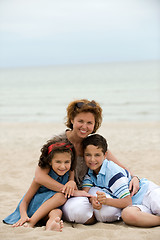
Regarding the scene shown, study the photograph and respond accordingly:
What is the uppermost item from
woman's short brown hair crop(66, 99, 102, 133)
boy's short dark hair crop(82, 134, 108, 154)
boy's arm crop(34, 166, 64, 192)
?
woman's short brown hair crop(66, 99, 102, 133)

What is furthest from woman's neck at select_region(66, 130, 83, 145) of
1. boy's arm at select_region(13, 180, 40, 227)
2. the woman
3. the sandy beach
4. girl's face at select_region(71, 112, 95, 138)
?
the sandy beach

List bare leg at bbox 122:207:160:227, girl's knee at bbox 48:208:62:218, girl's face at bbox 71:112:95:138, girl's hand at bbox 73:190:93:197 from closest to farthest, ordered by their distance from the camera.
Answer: bare leg at bbox 122:207:160:227 < girl's knee at bbox 48:208:62:218 < girl's hand at bbox 73:190:93:197 < girl's face at bbox 71:112:95:138

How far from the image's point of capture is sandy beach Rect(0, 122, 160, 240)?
2.84 meters

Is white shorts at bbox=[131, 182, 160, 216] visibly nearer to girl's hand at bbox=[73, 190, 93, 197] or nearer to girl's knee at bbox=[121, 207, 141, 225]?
girl's knee at bbox=[121, 207, 141, 225]

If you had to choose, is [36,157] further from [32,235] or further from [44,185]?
[32,235]

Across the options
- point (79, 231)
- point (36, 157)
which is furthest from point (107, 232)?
point (36, 157)

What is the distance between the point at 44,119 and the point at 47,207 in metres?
11.5

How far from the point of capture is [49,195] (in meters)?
3.35

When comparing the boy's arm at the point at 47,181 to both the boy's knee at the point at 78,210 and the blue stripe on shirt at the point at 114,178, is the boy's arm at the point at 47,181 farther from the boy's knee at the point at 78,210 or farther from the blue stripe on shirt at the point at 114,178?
the blue stripe on shirt at the point at 114,178

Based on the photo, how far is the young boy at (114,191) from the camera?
10.2 ft

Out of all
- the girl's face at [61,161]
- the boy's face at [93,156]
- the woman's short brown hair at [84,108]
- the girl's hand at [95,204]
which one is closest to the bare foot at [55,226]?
the girl's hand at [95,204]

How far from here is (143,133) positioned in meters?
9.67

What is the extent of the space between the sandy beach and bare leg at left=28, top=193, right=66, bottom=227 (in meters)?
0.19

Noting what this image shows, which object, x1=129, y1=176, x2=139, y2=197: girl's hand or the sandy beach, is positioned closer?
the sandy beach
